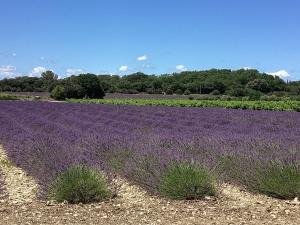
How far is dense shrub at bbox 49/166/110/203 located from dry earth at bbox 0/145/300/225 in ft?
0.52

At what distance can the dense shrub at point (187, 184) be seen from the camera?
6.42 m

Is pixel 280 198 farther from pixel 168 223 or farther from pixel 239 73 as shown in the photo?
pixel 239 73

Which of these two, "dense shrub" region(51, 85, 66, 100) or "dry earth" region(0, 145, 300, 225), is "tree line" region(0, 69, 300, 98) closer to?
"dense shrub" region(51, 85, 66, 100)

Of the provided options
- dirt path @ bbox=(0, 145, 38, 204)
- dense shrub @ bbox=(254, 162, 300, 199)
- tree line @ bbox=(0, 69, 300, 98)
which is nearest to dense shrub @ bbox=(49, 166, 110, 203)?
dirt path @ bbox=(0, 145, 38, 204)

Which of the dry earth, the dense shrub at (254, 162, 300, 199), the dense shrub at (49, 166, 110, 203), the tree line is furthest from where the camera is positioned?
the tree line

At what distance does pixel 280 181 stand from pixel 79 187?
260 centimetres

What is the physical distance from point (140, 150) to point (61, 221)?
379 centimetres

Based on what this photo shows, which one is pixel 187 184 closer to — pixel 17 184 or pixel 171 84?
pixel 17 184

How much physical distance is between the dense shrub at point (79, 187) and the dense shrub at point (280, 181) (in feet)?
6.93

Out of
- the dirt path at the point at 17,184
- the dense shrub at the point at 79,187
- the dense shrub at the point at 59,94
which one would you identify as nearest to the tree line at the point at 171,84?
the dense shrub at the point at 59,94

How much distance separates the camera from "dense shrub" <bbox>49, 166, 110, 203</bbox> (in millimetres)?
6309

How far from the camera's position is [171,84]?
106500 mm

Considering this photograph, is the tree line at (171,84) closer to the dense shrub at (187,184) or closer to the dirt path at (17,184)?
the dirt path at (17,184)

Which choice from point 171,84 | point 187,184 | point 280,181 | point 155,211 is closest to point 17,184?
point 187,184
